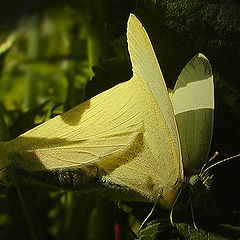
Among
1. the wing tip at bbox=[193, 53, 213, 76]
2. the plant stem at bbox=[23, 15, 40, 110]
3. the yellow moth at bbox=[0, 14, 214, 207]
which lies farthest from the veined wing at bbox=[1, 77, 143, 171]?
the plant stem at bbox=[23, 15, 40, 110]

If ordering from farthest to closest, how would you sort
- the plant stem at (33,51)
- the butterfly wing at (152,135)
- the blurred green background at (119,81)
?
1. the plant stem at (33,51)
2. the blurred green background at (119,81)
3. the butterfly wing at (152,135)

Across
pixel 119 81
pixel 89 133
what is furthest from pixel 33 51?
pixel 89 133

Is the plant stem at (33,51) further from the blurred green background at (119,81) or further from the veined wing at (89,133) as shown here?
the veined wing at (89,133)

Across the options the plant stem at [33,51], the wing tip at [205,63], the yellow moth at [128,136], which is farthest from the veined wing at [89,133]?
the plant stem at [33,51]

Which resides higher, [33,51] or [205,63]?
[205,63]

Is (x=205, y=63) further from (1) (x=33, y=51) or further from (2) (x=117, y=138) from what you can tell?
(1) (x=33, y=51)

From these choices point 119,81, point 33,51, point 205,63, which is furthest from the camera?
point 33,51

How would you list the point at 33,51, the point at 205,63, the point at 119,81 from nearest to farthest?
1. the point at 205,63
2. the point at 119,81
3. the point at 33,51

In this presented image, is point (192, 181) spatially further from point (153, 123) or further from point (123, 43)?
point (123, 43)
